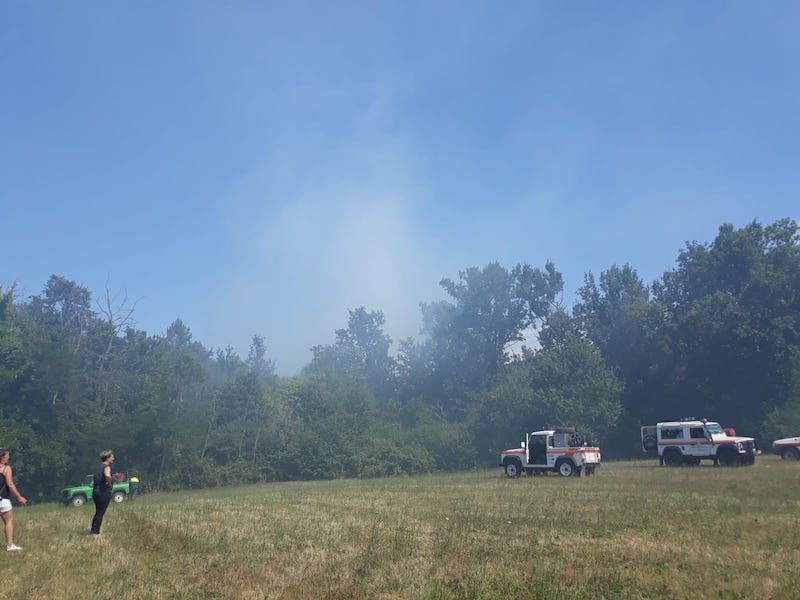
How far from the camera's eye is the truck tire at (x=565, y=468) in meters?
30.1

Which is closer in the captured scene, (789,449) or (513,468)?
(513,468)

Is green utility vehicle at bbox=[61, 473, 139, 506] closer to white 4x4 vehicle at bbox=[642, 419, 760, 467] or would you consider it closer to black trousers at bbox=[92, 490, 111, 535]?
black trousers at bbox=[92, 490, 111, 535]

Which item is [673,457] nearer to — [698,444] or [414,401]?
[698,444]

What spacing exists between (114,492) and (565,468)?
20341 millimetres

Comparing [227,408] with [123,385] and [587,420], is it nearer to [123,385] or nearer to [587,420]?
[123,385]

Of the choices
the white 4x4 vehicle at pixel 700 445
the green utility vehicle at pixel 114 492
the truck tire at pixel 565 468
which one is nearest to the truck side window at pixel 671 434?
the white 4x4 vehicle at pixel 700 445

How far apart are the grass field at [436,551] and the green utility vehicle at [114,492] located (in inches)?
370

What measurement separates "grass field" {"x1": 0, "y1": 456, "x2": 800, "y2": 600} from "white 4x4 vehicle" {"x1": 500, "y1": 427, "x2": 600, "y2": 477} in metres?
11.0

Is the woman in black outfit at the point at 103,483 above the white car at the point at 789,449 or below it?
below

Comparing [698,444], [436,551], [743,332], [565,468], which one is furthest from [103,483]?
[743,332]

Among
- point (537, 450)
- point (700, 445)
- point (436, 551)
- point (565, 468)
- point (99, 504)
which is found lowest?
point (436, 551)

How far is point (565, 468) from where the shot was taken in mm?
30312

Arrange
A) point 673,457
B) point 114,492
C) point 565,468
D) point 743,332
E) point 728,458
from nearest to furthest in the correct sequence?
point 114,492 → point 565,468 → point 728,458 → point 673,457 → point 743,332

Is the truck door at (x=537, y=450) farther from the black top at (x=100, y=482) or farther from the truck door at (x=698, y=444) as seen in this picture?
the black top at (x=100, y=482)
